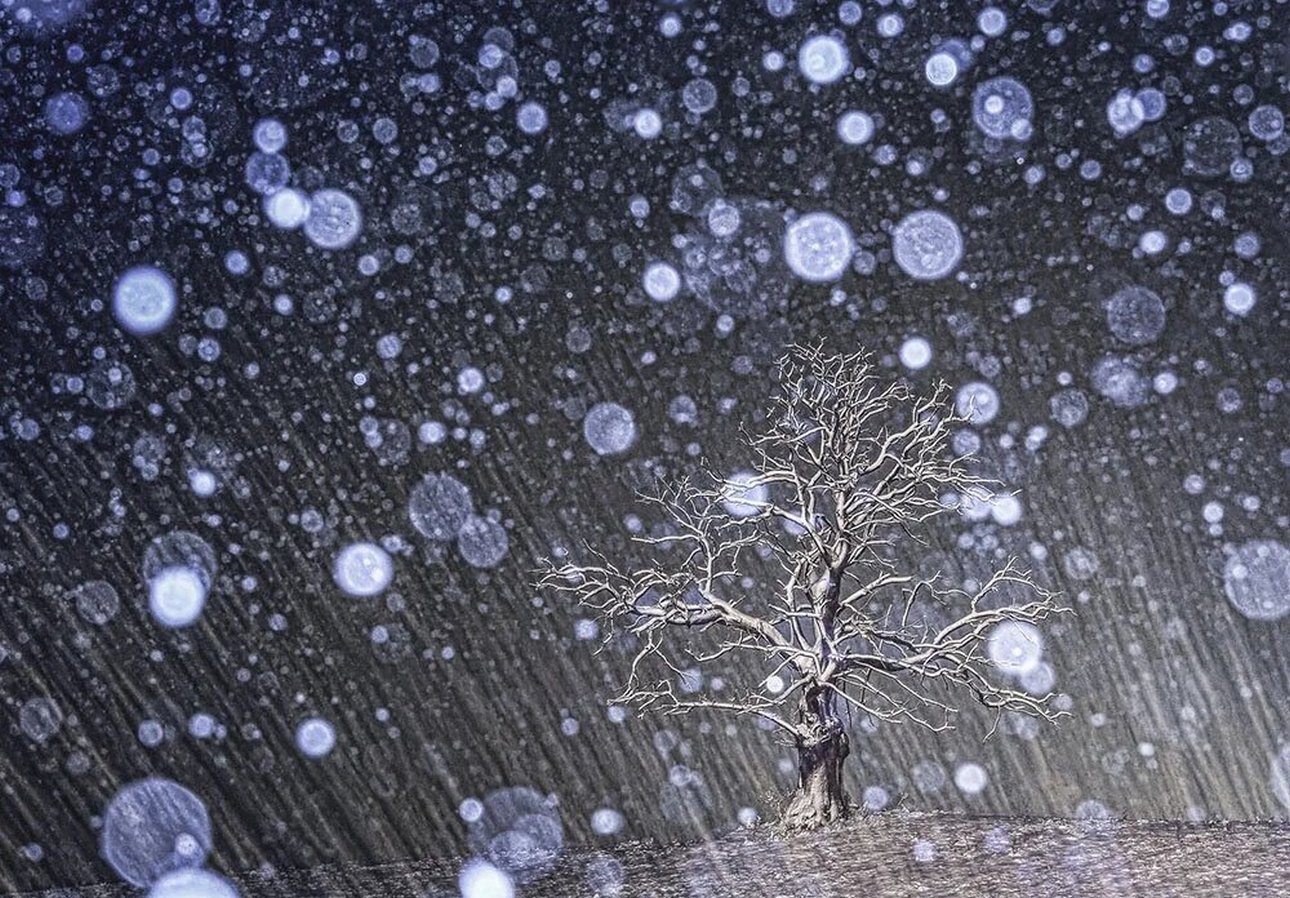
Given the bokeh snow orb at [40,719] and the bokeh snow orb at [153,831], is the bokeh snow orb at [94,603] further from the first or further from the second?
the bokeh snow orb at [153,831]

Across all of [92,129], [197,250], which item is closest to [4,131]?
[92,129]

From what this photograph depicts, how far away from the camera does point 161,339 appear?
573cm

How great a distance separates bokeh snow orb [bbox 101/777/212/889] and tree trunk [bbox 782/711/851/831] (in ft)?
9.01

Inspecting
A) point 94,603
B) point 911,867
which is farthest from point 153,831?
point 911,867

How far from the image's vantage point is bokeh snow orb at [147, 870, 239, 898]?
5406 millimetres

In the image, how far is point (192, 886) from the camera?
549 centimetres

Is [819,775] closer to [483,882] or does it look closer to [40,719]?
[483,882]

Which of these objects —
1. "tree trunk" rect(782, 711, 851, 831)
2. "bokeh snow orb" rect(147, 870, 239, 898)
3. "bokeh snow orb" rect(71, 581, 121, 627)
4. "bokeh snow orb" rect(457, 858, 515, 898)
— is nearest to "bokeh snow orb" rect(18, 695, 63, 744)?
"bokeh snow orb" rect(71, 581, 121, 627)

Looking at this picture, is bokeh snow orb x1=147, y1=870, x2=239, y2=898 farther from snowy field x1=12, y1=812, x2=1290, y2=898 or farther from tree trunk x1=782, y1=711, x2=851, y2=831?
tree trunk x1=782, y1=711, x2=851, y2=831

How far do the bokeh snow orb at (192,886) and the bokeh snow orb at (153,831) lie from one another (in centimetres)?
5

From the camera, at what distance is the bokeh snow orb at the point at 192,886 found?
17.7ft

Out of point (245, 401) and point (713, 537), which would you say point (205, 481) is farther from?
point (713, 537)

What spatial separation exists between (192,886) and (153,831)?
0.34m

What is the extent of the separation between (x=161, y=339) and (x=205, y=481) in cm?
70
